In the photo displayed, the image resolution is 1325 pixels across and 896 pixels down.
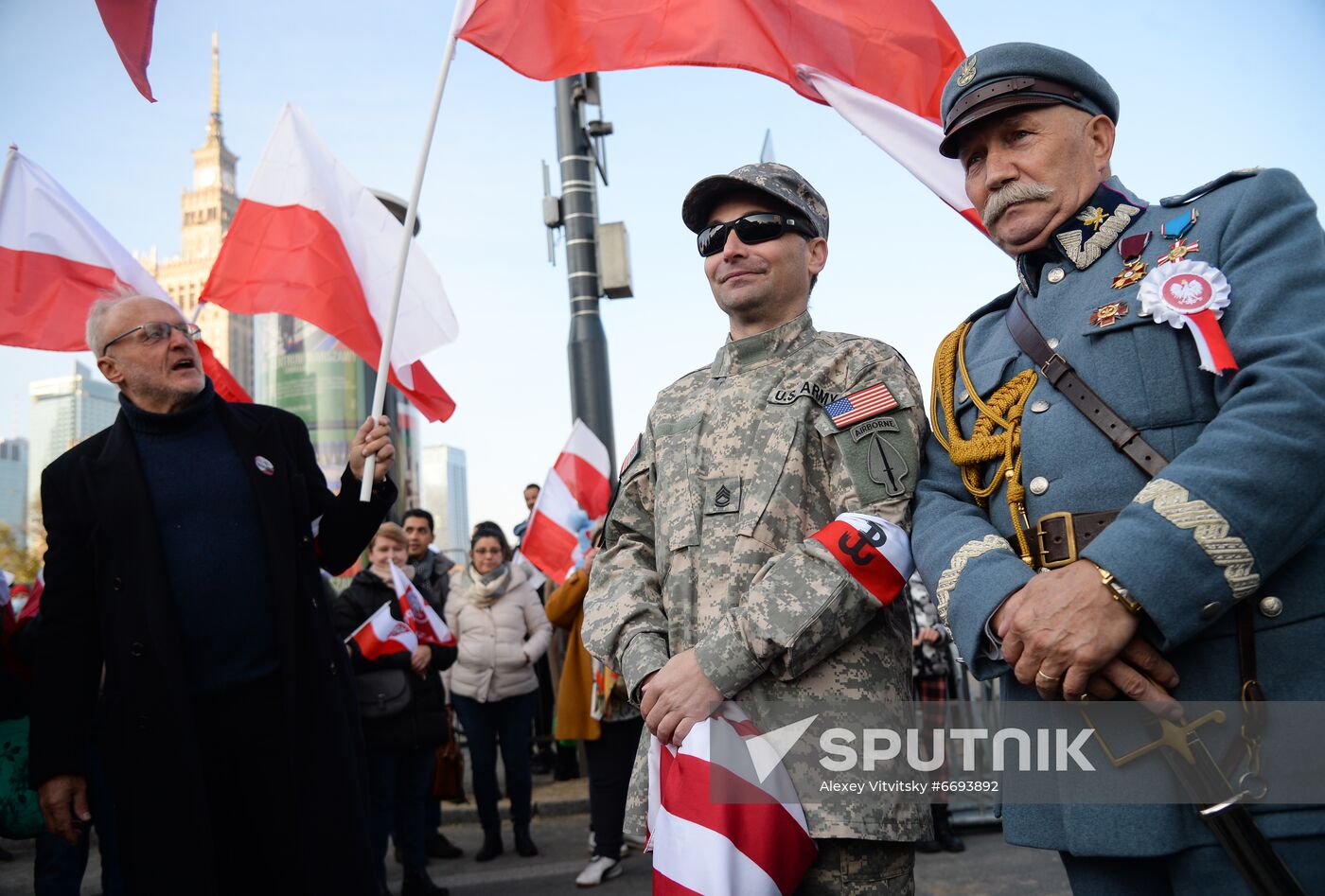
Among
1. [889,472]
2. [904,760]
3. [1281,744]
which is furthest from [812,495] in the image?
[1281,744]

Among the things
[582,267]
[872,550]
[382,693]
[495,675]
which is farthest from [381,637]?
[872,550]

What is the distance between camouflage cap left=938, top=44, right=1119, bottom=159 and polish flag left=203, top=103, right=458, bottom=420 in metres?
3.20

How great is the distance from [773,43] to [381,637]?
13.4 feet

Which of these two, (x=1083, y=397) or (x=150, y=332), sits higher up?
(x=150, y=332)

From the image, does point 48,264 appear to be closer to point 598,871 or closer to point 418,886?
point 418,886

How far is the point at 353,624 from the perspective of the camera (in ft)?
21.1

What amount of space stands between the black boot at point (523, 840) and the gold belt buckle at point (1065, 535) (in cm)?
609

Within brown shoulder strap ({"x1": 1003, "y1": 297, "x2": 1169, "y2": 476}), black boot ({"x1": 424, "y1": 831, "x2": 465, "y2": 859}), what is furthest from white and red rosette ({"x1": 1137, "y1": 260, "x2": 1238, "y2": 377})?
black boot ({"x1": 424, "y1": 831, "x2": 465, "y2": 859})

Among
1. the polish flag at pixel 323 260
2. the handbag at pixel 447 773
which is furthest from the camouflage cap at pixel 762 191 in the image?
the handbag at pixel 447 773

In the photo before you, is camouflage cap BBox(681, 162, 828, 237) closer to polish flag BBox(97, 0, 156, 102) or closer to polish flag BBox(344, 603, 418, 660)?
polish flag BBox(97, 0, 156, 102)

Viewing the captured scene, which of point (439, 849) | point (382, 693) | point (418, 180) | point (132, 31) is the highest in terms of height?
point (132, 31)

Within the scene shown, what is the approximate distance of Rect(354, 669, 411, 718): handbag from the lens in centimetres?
610

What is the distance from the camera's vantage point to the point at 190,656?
10.5 feet

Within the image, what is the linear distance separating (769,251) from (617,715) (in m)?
4.03
